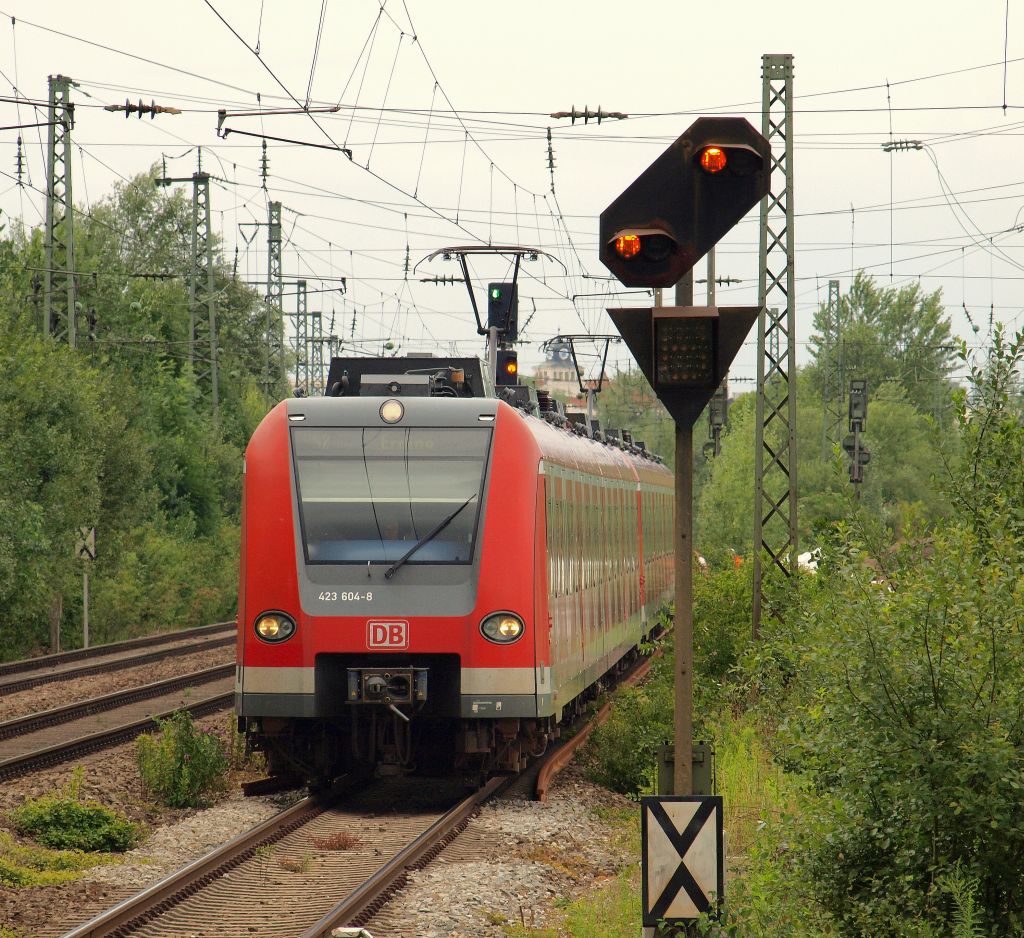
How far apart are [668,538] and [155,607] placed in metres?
14.6

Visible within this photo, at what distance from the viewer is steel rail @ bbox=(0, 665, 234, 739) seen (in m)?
18.0

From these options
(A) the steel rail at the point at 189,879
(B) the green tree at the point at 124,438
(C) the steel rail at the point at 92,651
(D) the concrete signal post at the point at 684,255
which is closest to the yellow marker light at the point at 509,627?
(A) the steel rail at the point at 189,879

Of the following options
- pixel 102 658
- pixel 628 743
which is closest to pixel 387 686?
pixel 628 743

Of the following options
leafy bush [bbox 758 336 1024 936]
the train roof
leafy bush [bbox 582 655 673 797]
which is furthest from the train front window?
leafy bush [bbox 758 336 1024 936]

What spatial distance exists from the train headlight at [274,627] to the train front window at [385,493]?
0.49m

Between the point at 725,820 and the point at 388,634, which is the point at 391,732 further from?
the point at 725,820

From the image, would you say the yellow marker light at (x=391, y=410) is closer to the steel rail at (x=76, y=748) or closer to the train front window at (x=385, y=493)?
the train front window at (x=385, y=493)

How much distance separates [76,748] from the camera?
15719 millimetres

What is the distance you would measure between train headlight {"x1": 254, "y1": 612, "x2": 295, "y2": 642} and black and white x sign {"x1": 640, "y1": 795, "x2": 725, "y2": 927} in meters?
5.80

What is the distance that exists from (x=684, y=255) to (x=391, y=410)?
5.78 metres

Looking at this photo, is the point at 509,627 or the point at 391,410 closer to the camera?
the point at 509,627

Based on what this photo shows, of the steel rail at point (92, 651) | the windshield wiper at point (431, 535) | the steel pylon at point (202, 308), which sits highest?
the steel pylon at point (202, 308)

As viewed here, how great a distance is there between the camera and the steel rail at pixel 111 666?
2298 centimetres

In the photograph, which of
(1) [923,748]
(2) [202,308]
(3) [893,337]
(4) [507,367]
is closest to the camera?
(1) [923,748]
